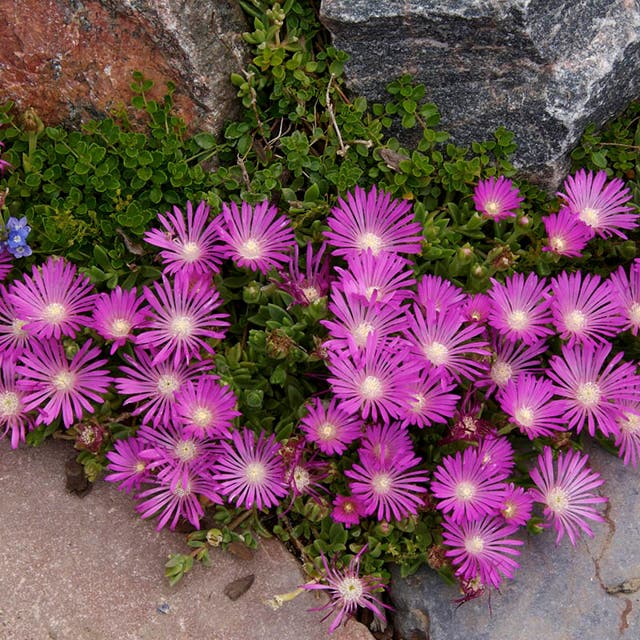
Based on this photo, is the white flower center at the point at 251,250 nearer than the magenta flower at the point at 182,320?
No

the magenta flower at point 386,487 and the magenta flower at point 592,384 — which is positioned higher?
the magenta flower at point 592,384

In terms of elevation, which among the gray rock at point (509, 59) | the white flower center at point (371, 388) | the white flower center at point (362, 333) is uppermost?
the gray rock at point (509, 59)

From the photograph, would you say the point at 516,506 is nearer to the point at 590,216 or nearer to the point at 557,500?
the point at 557,500

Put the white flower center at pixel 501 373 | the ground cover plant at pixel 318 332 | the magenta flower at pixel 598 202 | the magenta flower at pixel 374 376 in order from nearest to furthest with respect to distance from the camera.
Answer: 1. the magenta flower at pixel 374 376
2. the ground cover plant at pixel 318 332
3. the white flower center at pixel 501 373
4. the magenta flower at pixel 598 202

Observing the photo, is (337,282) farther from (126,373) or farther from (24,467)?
(24,467)

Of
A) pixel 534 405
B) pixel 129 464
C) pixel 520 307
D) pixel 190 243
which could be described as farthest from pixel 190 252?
pixel 534 405

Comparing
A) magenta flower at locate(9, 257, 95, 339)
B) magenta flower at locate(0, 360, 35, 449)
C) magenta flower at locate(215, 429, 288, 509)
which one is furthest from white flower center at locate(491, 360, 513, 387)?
magenta flower at locate(0, 360, 35, 449)

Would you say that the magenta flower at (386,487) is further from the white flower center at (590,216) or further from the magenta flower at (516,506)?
the white flower center at (590,216)

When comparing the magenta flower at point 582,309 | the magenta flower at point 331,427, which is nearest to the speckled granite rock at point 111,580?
the magenta flower at point 331,427
